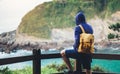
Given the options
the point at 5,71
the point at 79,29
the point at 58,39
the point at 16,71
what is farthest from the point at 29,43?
the point at 79,29

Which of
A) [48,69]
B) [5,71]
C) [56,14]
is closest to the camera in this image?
[5,71]

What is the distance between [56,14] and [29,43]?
4.00 ft

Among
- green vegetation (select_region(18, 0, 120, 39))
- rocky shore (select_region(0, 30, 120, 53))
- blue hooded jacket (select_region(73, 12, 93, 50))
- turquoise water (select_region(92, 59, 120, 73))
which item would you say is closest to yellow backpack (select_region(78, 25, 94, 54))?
blue hooded jacket (select_region(73, 12, 93, 50))

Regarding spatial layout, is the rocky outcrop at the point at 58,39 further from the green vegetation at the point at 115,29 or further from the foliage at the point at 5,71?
the foliage at the point at 5,71

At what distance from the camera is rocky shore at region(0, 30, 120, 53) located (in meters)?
10.2

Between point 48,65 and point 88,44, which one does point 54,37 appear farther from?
point 88,44

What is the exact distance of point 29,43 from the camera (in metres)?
10.4

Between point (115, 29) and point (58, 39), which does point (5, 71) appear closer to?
point (58, 39)

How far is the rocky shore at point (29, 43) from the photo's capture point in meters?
10.2

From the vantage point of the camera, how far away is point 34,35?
34.9ft

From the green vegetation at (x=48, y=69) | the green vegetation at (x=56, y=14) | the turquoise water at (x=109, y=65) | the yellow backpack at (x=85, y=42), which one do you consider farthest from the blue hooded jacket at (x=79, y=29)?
the green vegetation at (x=56, y=14)

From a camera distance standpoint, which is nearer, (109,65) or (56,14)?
(109,65)

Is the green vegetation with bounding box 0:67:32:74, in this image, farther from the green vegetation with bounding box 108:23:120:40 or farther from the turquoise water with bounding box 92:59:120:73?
the green vegetation with bounding box 108:23:120:40

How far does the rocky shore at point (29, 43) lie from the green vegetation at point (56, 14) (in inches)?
8.1
